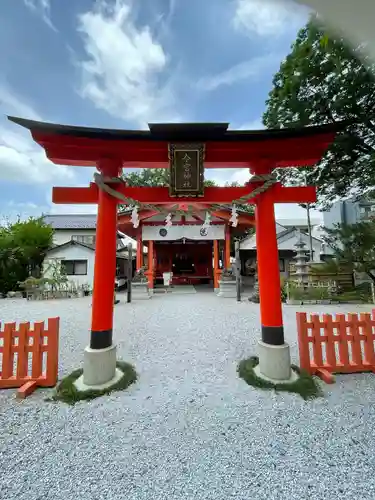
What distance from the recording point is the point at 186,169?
3.29 metres

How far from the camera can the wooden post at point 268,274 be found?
3236 millimetres

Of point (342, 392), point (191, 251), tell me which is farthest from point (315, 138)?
point (191, 251)

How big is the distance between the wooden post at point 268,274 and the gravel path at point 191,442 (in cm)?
77

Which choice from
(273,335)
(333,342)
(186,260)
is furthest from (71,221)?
(333,342)

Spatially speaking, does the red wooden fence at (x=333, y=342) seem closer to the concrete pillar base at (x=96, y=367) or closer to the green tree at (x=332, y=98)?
the concrete pillar base at (x=96, y=367)

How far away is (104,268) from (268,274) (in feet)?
7.58

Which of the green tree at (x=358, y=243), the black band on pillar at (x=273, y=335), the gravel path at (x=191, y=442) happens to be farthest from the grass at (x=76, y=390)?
the green tree at (x=358, y=243)

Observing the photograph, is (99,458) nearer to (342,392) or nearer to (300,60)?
(342,392)

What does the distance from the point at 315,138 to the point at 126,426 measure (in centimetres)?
422

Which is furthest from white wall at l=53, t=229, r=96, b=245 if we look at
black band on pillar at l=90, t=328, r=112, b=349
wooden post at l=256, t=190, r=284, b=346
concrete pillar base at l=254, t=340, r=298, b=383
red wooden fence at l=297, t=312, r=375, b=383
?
red wooden fence at l=297, t=312, r=375, b=383

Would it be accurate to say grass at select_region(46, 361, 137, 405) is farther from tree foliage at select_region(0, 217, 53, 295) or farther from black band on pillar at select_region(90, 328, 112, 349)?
tree foliage at select_region(0, 217, 53, 295)

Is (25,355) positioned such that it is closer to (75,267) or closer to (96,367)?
(96,367)

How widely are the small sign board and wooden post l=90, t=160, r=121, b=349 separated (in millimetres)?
835

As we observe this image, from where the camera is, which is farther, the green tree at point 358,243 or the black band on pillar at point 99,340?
the green tree at point 358,243
